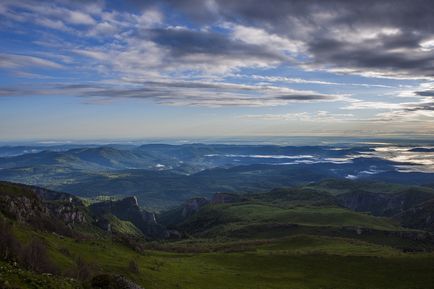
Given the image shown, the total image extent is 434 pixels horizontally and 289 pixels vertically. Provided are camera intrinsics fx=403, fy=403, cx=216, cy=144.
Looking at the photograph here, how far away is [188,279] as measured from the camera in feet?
266

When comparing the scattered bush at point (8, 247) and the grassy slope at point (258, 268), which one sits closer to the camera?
the scattered bush at point (8, 247)

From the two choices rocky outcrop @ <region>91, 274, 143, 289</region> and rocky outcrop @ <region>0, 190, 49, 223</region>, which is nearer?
rocky outcrop @ <region>91, 274, 143, 289</region>

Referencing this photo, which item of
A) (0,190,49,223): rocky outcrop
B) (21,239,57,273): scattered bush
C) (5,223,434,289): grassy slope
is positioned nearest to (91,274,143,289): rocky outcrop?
(21,239,57,273): scattered bush

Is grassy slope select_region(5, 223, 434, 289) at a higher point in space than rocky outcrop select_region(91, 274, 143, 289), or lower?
lower

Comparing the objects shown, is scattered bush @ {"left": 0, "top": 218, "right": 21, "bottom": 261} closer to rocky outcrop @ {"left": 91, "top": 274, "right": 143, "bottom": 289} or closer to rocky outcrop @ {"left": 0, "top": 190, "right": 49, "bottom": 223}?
rocky outcrop @ {"left": 91, "top": 274, "right": 143, "bottom": 289}

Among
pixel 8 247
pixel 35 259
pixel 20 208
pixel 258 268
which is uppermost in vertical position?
pixel 8 247

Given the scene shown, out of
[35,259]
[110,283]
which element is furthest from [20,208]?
[110,283]

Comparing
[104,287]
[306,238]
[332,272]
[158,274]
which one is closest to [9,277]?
[104,287]

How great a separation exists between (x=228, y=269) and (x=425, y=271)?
50.3 meters

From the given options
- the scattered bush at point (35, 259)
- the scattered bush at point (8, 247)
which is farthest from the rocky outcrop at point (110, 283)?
the scattered bush at point (8, 247)

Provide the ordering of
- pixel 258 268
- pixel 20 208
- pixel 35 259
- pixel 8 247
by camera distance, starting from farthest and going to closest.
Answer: pixel 20 208 < pixel 258 268 < pixel 35 259 < pixel 8 247

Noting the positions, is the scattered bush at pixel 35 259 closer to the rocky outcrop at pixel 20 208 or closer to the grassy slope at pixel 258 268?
the grassy slope at pixel 258 268

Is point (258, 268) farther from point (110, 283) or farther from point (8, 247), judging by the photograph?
point (8, 247)

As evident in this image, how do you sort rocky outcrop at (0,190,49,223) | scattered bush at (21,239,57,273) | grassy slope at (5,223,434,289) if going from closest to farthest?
1. scattered bush at (21,239,57,273)
2. grassy slope at (5,223,434,289)
3. rocky outcrop at (0,190,49,223)
